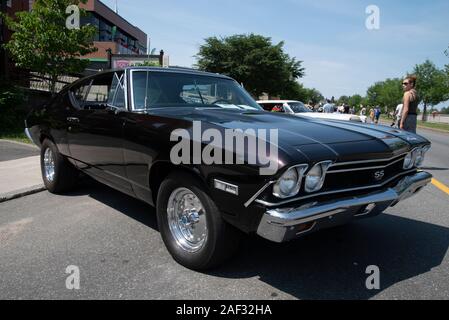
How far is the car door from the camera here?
395 cm

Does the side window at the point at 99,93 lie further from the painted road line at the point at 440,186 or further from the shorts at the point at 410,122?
the shorts at the point at 410,122

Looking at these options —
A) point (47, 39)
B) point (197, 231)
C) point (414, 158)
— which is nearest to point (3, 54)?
point (47, 39)

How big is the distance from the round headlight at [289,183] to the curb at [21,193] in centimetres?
429

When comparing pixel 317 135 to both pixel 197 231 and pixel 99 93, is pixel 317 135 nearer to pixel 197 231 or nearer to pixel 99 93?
pixel 197 231

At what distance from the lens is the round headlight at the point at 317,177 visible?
8.93 ft

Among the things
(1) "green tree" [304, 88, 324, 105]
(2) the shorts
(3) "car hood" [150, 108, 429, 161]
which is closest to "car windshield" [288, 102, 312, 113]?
(2) the shorts

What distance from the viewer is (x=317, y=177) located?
108 inches

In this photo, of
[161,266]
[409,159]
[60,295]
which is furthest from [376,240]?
[60,295]

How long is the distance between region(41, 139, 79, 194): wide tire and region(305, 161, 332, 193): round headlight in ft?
12.1

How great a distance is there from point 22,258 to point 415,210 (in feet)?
14.4

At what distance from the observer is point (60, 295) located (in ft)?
9.45

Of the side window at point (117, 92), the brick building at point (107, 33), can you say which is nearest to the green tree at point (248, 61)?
the brick building at point (107, 33)

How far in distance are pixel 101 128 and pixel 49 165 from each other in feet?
6.92

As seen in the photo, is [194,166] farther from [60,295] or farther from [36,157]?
[36,157]
